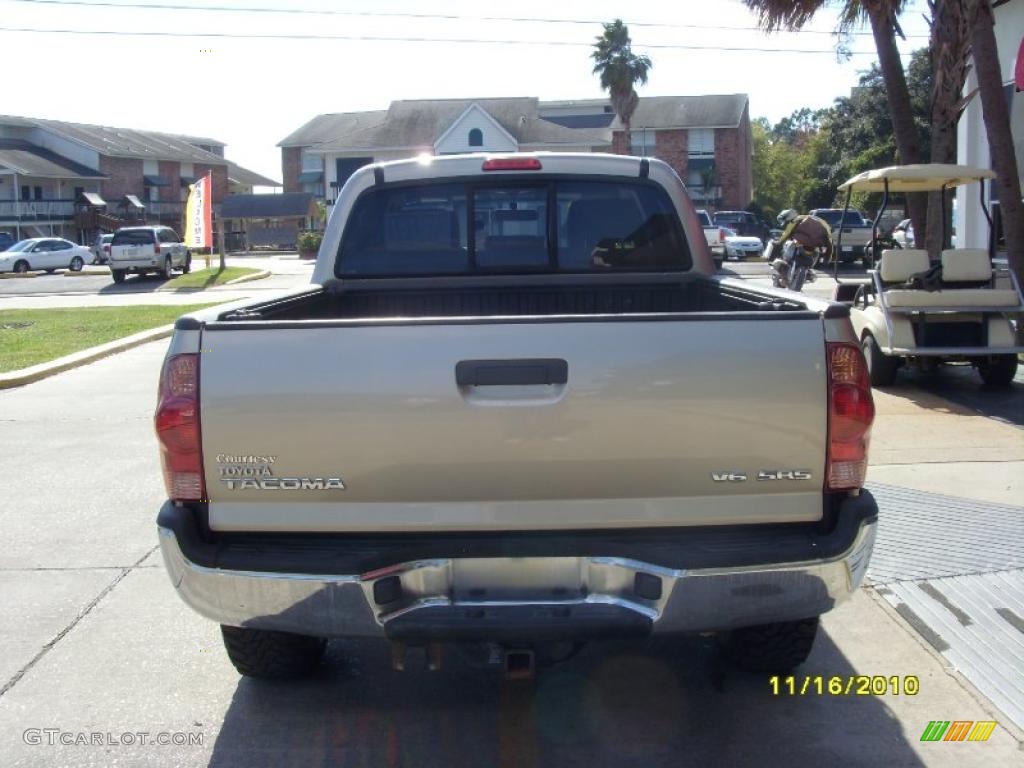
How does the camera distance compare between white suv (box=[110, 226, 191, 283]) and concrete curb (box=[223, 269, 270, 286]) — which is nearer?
concrete curb (box=[223, 269, 270, 286])

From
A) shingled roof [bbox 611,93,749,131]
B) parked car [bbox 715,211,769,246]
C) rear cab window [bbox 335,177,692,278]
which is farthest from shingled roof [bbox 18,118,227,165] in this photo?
rear cab window [bbox 335,177,692,278]

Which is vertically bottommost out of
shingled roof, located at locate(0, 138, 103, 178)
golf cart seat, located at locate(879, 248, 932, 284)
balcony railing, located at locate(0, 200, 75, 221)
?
golf cart seat, located at locate(879, 248, 932, 284)

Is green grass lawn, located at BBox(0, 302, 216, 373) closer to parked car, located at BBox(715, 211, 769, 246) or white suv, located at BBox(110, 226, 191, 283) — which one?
white suv, located at BBox(110, 226, 191, 283)

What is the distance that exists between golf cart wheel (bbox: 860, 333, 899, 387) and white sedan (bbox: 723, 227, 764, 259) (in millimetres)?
28566

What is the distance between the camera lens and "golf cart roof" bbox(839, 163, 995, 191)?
37.6ft

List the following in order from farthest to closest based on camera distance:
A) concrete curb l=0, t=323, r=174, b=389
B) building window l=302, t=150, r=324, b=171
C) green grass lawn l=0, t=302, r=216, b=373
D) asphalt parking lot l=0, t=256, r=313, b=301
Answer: building window l=302, t=150, r=324, b=171, asphalt parking lot l=0, t=256, r=313, b=301, green grass lawn l=0, t=302, r=216, b=373, concrete curb l=0, t=323, r=174, b=389

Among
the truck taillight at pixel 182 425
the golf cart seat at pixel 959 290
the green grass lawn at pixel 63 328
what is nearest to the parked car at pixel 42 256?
the green grass lawn at pixel 63 328

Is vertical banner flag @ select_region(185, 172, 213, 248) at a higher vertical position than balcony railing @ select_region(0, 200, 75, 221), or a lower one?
lower

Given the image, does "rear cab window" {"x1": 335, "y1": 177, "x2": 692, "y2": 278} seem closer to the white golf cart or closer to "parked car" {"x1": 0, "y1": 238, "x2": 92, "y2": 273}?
the white golf cart

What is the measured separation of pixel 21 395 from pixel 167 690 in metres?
8.29

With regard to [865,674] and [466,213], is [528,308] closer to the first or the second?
[466,213]

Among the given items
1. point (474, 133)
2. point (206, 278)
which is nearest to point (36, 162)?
point (474, 133)

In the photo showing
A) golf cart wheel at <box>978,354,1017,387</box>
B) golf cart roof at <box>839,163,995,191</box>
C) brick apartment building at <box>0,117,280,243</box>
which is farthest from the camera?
brick apartment building at <box>0,117,280,243</box>

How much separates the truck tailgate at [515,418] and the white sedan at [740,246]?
120 ft
